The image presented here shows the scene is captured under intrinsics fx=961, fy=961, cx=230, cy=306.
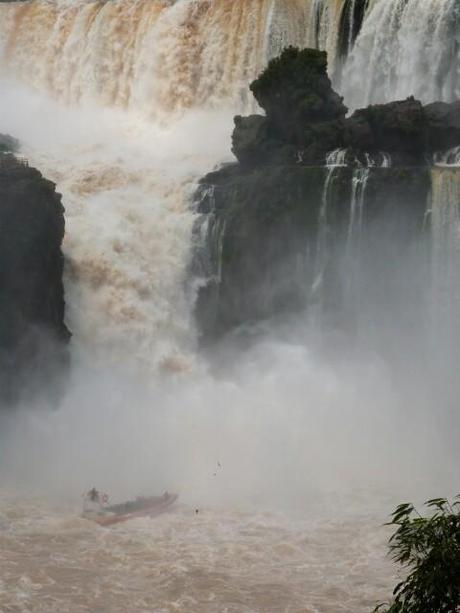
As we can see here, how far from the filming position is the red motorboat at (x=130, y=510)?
20.7 metres

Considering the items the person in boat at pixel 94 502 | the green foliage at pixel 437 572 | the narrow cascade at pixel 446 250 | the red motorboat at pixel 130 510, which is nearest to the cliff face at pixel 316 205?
the narrow cascade at pixel 446 250

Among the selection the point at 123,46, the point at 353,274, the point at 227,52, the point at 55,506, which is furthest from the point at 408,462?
the point at 123,46

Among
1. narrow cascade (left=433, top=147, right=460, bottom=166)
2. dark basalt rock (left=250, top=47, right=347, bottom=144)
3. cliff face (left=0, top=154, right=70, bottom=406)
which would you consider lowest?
cliff face (left=0, top=154, right=70, bottom=406)

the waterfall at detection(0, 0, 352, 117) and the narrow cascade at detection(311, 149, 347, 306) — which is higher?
the waterfall at detection(0, 0, 352, 117)

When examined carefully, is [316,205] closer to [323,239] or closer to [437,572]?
[323,239]

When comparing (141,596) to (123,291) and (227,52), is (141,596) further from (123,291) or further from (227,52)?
(227,52)

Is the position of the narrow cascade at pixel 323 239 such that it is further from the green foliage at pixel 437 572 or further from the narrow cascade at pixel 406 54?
the green foliage at pixel 437 572

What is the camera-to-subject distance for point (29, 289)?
26094mm

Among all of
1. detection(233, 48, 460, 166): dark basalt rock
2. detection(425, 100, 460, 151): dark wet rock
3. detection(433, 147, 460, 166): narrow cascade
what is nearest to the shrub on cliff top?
detection(233, 48, 460, 166): dark basalt rock

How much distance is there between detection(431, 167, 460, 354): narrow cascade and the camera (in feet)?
82.9

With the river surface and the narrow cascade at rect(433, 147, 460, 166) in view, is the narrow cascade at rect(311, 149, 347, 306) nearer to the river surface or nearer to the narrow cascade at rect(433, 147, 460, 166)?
the narrow cascade at rect(433, 147, 460, 166)

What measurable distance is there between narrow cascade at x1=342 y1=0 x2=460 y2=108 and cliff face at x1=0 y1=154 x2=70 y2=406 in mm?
11760

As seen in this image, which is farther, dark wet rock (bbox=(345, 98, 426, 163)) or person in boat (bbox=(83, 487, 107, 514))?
dark wet rock (bbox=(345, 98, 426, 163))

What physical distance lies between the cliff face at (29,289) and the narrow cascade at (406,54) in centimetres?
1176
